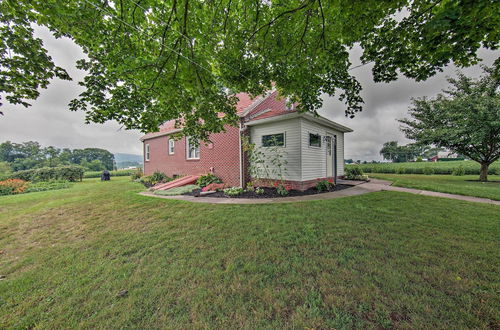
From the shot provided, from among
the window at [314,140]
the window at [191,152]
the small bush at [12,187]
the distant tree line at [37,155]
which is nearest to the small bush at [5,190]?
the small bush at [12,187]

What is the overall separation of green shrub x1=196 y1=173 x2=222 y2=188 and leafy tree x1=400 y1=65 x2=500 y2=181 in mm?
15366

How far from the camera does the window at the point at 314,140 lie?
7.81 meters

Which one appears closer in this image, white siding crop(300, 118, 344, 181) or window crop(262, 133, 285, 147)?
white siding crop(300, 118, 344, 181)

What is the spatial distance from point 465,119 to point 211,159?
16392mm

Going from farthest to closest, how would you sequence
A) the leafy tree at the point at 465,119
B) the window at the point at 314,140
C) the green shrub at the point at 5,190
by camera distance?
the leafy tree at the point at 465,119 < the green shrub at the point at 5,190 < the window at the point at 314,140

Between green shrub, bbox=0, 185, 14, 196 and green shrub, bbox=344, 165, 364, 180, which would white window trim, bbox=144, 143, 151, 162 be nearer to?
green shrub, bbox=0, 185, 14, 196

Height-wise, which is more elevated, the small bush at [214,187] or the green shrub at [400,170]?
the green shrub at [400,170]

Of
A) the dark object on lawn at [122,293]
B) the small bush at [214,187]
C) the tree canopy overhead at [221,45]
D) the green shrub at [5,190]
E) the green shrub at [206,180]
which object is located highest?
the tree canopy overhead at [221,45]

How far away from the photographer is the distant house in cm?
730

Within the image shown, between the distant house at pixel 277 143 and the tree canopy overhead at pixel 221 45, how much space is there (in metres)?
1.83

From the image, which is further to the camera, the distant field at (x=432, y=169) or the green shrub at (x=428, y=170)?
the green shrub at (x=428, y=170)

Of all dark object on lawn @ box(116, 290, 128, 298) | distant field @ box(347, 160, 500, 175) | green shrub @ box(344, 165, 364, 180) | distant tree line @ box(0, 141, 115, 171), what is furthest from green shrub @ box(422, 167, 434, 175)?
distant tree line @ box(0, 141, 115, 171)

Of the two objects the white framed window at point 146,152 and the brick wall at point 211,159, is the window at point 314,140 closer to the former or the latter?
the brick wall at point 211,159

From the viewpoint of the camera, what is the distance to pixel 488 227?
341 cm
